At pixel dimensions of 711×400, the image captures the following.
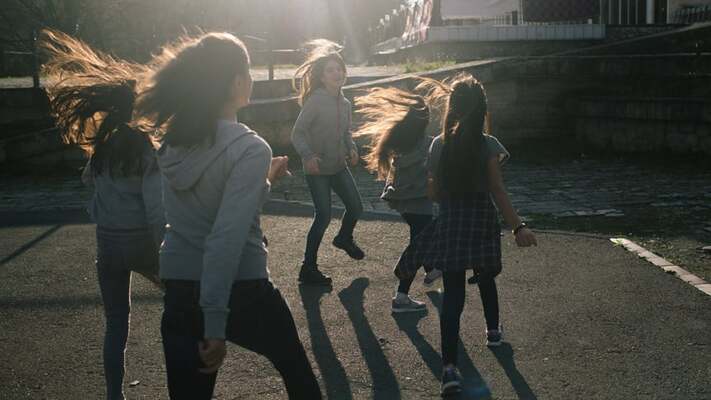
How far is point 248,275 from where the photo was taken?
320 cm

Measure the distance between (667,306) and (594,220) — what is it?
10.8 feet

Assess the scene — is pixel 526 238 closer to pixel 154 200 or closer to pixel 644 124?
pixel 154 200

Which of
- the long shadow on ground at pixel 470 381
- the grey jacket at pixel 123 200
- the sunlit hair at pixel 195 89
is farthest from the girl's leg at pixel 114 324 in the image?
the long shadow on ground at pixel 470 381

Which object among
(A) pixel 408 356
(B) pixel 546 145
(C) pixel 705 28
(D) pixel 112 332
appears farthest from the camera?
(C) pixel 705 28

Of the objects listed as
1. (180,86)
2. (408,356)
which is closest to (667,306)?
(408,356)

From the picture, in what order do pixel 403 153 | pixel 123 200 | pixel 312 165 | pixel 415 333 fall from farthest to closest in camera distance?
pixel 312 165 < pixel 403 153 < pixel 415 333 < pixel 123 200

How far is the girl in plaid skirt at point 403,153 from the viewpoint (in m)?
6.47

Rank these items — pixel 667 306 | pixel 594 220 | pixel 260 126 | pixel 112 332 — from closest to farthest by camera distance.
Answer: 1. pixel 112 332
2. pixel 667 306
3. pixel 594 220
4. pixel 260 126

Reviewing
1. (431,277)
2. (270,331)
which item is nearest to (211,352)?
(270,331)

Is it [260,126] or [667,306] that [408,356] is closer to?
[667,306]

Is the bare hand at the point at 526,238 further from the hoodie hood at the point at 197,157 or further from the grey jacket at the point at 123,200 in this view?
the hoodie hood at the point at 197,157

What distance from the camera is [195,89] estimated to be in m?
3.14

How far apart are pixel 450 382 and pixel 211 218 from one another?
2.01 metres

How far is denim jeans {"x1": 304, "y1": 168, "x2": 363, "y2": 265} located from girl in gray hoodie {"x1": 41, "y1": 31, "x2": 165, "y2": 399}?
9.43 ft
